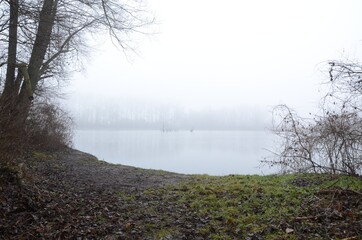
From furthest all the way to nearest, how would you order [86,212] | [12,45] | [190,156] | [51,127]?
1. [190,156]
2. [51,127]
3. [12,45]
4. [86,212]

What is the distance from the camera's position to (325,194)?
257 inches

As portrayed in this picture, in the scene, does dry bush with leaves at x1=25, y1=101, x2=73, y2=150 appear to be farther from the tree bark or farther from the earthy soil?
the earthy soil

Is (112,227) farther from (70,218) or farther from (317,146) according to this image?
(317,146)

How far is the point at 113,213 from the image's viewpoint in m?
5.96

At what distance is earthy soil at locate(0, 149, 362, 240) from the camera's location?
16.2 ft

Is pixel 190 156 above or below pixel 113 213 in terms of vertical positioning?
below

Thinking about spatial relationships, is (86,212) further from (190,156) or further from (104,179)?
(190,156)

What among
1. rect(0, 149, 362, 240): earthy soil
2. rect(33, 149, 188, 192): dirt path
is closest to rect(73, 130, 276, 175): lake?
rect(33, 149, 188, 192): dirt path

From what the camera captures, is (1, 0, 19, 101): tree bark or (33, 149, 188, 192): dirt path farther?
(33, 149, 188, 192): dirt path

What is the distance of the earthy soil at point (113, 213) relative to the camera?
16.2 feet

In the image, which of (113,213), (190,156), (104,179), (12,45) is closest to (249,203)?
(113,213)

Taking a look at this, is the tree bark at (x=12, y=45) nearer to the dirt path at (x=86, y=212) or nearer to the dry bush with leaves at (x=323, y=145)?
the dirt path at (x=86, y=212)

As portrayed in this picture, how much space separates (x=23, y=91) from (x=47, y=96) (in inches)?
366

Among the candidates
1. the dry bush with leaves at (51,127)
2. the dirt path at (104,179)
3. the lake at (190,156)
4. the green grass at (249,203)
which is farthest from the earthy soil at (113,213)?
the dry bush with leaves at (51,127)
